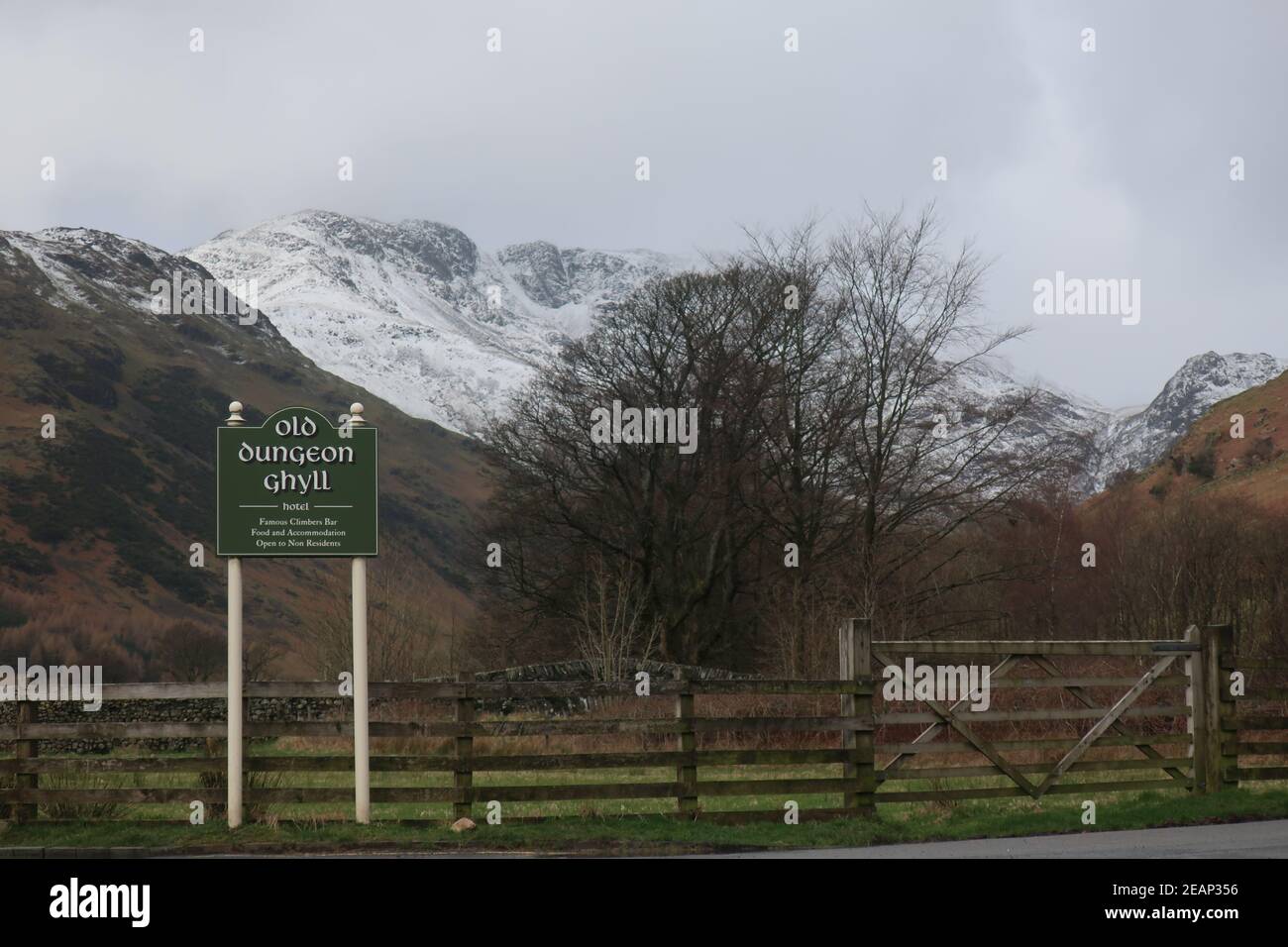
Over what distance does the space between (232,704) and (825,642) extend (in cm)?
2169

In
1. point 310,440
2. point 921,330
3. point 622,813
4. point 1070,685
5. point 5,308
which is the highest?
point 5,308

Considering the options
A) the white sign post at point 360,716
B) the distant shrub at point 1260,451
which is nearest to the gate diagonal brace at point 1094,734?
the white sign post at point 360,716

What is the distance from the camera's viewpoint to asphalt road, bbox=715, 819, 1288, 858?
12.4 meters

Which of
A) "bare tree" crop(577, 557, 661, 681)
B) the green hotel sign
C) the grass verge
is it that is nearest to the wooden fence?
the grass verge

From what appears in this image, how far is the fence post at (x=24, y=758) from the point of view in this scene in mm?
15039

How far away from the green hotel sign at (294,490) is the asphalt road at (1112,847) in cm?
520

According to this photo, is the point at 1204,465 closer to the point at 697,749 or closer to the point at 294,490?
the point at 697,749

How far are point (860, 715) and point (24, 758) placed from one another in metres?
8.85

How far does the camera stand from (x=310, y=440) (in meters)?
14.9

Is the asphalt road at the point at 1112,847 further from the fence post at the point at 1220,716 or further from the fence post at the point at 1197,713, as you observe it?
the fence post at the point at 1220,716

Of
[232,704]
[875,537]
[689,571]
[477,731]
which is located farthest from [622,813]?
[689,571]

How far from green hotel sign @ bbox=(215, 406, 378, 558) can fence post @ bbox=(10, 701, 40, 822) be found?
8.79 ft

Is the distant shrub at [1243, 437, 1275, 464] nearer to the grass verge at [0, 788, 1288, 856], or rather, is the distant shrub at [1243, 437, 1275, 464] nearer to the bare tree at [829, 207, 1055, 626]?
the bare tree at [829, 207, 1055, 626]
